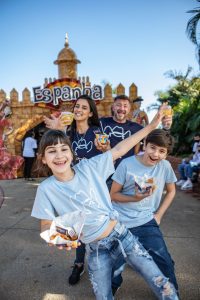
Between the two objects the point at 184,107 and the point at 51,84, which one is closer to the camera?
the point at 51,84

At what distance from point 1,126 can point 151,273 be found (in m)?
1.41

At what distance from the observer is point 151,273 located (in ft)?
5.61

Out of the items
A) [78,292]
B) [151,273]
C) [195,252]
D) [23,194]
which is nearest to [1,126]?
[151,273]

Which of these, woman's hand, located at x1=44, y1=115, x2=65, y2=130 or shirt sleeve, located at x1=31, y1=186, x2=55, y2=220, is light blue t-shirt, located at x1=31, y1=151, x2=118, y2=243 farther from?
woman's hand, located at x1=44, y1=115, x2=65, y2=130

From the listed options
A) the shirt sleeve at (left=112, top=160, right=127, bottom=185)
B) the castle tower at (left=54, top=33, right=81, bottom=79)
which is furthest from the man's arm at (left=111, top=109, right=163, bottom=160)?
the castle tower at (left=54, top=33, right=81, bottom=79)

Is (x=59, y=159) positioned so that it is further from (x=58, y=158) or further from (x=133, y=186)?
(x=133, y=186)

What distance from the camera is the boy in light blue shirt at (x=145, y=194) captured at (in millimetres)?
2043

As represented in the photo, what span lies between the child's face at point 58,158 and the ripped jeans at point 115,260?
1.86 feet

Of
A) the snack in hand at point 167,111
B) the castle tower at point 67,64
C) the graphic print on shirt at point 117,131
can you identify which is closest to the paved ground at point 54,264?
the graphic print on shirt at point 117,131

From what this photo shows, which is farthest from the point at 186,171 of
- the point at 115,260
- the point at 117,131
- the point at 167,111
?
the point at 115,260

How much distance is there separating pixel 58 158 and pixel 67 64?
427 inches

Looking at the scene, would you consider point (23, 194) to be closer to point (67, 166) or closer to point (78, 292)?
point (78, 292)

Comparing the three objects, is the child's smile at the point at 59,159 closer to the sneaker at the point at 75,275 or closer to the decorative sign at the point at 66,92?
the sneaker at the point at 75,275

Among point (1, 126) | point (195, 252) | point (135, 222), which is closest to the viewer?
point (1, 126)
